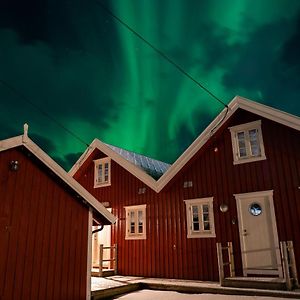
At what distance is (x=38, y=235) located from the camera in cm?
697

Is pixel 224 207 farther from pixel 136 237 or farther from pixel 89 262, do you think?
pixel 89 262

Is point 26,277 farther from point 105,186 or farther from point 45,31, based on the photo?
point 45,31

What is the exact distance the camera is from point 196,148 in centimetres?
1162

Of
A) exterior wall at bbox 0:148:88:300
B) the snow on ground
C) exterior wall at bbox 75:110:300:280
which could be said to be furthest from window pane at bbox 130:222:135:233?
exterior wall at bbox 0:148:88:300

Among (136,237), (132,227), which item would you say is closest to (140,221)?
(132,227)

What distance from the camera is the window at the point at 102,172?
1468 cm

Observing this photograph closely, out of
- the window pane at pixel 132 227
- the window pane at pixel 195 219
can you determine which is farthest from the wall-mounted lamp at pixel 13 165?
the window pane at pixel 132 227

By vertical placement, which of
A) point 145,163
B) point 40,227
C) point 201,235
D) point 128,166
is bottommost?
point 201,235

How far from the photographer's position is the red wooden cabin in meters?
6.41

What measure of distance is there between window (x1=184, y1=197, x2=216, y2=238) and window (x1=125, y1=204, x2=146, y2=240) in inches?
84.0

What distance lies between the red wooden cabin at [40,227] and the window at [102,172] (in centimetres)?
644

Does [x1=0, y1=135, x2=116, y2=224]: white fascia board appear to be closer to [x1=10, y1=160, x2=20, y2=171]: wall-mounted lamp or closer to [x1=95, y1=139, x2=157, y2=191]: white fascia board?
[x1=10, y1=160, x2=20, y2=171]: wall-mounted lamp

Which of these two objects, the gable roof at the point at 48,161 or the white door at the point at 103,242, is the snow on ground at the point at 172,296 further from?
the white door at the point at 103,242

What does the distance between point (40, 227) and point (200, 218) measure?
243 inches
